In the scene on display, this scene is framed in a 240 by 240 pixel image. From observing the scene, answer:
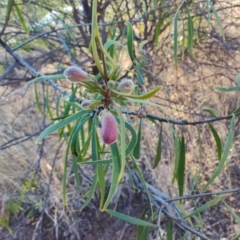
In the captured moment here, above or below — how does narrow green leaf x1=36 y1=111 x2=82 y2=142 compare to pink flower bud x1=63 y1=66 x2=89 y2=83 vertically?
below

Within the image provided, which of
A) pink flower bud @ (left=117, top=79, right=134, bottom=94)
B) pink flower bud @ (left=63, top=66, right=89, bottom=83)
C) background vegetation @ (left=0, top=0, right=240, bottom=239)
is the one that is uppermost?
pink flower bud @ (left=63, top=66, right=89, bottom=83)

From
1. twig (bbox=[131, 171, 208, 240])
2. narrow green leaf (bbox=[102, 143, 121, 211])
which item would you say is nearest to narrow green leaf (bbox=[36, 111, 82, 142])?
narrow green leaf (bbox=[102, 143, 121, 211])

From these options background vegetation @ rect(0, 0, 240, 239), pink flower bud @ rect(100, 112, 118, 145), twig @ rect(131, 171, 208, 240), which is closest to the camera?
pink flower bud @ rect(100, 112, 118, 145)

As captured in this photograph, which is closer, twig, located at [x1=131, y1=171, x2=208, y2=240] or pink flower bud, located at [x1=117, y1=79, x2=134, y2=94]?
pink flower bud, located at [x1=117, y1=79, x2=134, y2=94]

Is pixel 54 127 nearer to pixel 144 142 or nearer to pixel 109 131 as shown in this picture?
pixel 109 131

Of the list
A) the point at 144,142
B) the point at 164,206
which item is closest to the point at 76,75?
the point at 164,206

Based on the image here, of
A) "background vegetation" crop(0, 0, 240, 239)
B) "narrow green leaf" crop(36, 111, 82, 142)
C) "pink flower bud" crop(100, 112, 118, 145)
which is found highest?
"pink flower bud" crop(100, 112, 118, 145)

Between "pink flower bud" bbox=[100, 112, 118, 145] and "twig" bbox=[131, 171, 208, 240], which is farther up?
"pink flower bud" bbox=[100, 112, 118, 145]

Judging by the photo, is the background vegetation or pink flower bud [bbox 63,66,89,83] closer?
pink flower bud [bbox 63,66,89,83]

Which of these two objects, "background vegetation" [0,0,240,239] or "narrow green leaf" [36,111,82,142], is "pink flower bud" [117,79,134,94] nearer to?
"narrow green leaf" [36,111,82,142]

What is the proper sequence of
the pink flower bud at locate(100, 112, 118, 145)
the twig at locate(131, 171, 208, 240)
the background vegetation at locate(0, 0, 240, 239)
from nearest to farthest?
the pink flower bud at locate(100, 112, 118, 145)
the twig at locate(131, 171, 208, 240)
the background vegetation at locate(0, 0, 240, 239)

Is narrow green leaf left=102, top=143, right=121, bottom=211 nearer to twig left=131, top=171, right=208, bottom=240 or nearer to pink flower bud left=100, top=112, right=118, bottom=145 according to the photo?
pink flower bud left=100, top=112, right=118, bottom=145

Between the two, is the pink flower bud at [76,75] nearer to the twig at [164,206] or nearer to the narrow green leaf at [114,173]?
the narrow green leaf at [114,173]

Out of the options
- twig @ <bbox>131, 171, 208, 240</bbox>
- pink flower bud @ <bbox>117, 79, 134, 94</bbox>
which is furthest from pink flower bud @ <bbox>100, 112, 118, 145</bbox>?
twig @ <bbox>131, 171, 208, 240</bbox>
